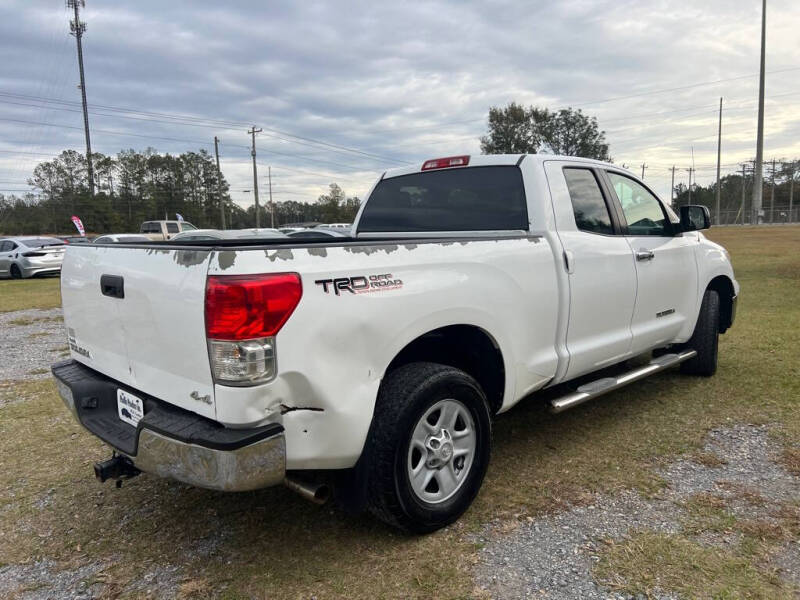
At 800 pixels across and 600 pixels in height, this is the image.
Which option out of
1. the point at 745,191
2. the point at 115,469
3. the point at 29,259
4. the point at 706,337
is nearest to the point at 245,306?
the point at 115,469

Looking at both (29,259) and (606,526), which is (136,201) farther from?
(606,526)

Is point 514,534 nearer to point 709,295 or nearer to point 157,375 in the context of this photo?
point 157,375

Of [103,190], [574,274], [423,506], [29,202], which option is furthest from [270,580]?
[103,190]

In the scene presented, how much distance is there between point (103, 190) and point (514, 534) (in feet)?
241

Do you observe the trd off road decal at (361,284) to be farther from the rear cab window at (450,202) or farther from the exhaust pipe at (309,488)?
the rear cab window at (450,202)

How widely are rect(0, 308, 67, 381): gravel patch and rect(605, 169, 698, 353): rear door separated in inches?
230

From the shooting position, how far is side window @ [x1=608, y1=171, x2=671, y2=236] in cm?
420

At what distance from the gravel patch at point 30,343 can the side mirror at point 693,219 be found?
633cm

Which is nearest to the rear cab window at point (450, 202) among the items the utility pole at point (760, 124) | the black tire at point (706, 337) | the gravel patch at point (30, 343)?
the black tire at point (706, 337)

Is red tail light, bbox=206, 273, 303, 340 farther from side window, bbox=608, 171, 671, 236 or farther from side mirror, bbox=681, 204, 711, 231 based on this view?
side mirror, bbox=681, 204, 711, 231

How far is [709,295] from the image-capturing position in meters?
5.08

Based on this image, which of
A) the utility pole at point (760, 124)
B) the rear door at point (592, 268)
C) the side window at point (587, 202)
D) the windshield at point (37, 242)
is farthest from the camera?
the utility pole at point (760, 124)

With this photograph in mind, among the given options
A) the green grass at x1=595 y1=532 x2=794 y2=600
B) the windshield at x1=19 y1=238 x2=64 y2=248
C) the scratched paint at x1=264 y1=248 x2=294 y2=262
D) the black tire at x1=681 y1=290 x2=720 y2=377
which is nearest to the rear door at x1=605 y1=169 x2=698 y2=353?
the black tire at x1=681 y1=290 x2=720 y2=377

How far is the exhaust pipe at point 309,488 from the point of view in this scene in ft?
7.77
